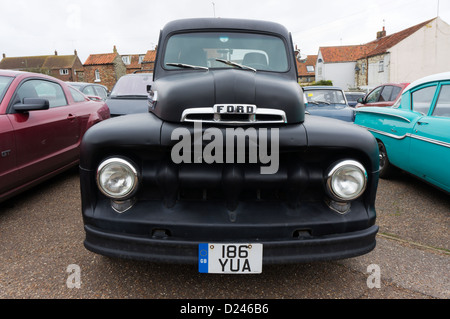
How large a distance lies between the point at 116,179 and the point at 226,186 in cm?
69

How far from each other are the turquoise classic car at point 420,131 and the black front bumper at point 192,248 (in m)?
2.35

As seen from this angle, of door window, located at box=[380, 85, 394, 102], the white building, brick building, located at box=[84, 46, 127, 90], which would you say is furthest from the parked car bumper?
brick building, located at box=[84, 46, 127, 90]

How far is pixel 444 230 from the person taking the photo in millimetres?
3338

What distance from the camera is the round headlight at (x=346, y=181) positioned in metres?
2.05

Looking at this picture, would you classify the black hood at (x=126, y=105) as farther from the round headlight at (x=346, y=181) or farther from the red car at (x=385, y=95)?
the red car at (x=385, y=95)

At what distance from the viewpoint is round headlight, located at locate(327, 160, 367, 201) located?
205cm

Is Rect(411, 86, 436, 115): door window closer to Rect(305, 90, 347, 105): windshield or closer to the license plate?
the license plate

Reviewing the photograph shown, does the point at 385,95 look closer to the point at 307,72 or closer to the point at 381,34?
the point at 381,34

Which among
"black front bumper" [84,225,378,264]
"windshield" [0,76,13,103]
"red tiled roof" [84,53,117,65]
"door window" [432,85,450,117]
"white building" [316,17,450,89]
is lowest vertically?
"black front bumper" [84,225,378,264]

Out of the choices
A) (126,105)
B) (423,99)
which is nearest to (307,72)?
(126,105)

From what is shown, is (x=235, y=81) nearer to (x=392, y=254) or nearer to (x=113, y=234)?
(x=113, y=234)

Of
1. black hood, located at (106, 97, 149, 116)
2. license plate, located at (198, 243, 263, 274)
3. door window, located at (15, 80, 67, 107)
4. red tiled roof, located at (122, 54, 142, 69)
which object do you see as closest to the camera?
license plate, located at (198, 243, 263, 274)

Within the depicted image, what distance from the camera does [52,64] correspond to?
198 feet

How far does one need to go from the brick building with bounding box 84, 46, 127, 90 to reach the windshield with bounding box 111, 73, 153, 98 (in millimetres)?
41561
